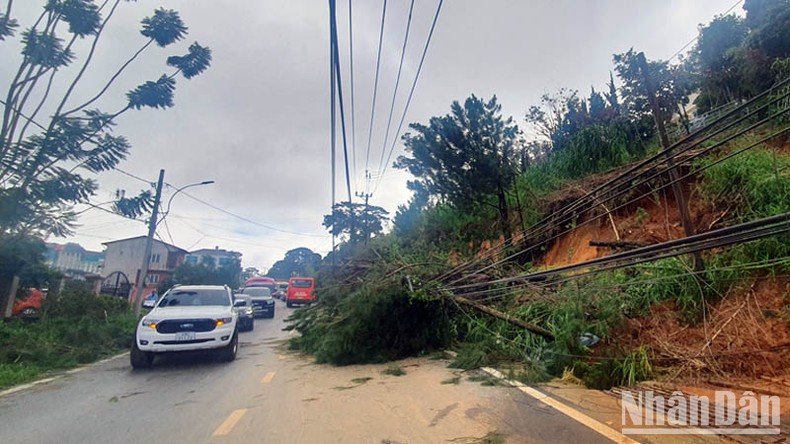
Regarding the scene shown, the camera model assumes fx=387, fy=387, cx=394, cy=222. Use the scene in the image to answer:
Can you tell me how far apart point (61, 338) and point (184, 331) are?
A: 13.1ft

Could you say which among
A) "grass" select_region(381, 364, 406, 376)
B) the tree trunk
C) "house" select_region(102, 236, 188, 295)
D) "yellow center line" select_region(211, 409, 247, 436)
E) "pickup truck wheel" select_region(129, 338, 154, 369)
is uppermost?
"house" select_region(102, 236, 188, 295)

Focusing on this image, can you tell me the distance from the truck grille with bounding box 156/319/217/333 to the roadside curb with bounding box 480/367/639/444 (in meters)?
5.82

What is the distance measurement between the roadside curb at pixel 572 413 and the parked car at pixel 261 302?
55.8 feet

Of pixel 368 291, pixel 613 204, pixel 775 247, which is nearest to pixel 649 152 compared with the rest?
pixel 613 204

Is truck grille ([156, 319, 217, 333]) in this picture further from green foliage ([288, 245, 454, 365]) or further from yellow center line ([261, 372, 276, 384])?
green foliage ([288, 245, 454, 365])

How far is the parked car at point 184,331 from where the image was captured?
7684 mm

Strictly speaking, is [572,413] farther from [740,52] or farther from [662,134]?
[740,52]

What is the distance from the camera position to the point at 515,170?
12.6 m

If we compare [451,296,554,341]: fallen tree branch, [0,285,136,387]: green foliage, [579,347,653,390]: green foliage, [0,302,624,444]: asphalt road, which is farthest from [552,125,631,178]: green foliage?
[0,285,136,387]: green foliage

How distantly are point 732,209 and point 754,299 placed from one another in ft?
7.67

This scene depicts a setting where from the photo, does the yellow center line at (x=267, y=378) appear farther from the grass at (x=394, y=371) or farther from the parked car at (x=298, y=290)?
the parked car at (x=298, y=290)

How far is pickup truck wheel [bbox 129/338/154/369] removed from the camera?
25.6 feet

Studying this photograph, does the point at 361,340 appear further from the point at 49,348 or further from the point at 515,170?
the point at 515,170

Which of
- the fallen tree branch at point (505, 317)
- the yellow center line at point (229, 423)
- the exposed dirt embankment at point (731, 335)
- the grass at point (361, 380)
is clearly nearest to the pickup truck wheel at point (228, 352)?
the grass at point (361, 380)
